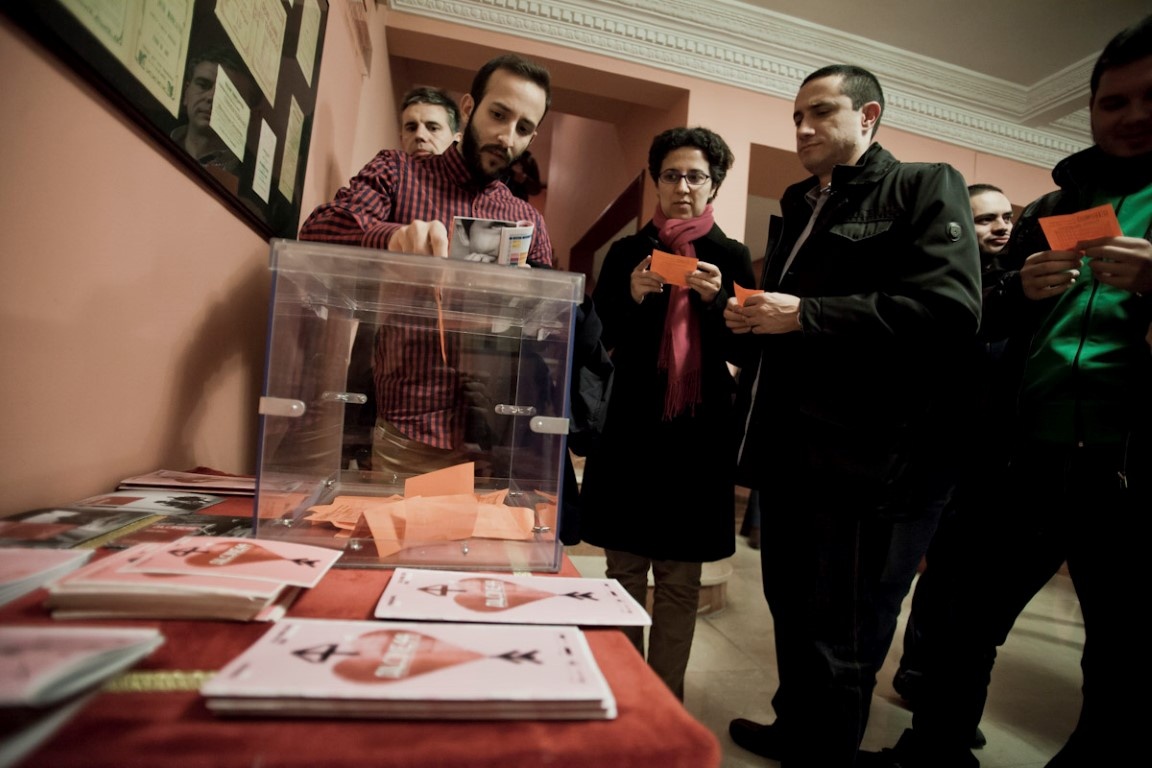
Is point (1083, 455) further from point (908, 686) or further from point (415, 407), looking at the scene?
point (415, 407)

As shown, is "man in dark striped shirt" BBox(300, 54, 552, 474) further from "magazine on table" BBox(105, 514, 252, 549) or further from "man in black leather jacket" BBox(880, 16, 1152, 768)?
"man in black leather jacket" BBox(880, 16, 1152, 768)

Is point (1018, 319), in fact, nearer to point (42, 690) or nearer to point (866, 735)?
point (866, 735)

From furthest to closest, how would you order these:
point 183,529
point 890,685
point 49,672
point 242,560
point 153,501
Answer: point 890,685 < point 153,501 < point 183,529 < point 242,560 < point 49,672

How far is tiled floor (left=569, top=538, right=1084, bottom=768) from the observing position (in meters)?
1.44

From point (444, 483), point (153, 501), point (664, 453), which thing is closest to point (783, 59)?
point (664, 453)

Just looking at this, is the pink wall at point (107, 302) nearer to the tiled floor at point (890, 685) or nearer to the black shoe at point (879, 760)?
the tiled floor at point (890, 685)

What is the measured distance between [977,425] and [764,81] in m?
2.42

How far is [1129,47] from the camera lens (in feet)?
3.11

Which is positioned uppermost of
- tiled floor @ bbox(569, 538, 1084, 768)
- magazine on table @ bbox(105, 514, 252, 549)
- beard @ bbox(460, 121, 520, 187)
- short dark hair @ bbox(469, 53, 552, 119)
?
short dark hair @ bbox(469, 53, 552, 119)

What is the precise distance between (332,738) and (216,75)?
1.13m

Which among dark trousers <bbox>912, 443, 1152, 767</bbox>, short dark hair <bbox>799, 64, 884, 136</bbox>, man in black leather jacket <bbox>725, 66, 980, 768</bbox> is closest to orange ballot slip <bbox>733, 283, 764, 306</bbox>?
man in black leather jacket <bbox>725, 66, 980, 768</bbox>

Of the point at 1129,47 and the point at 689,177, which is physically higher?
the point at 1129,47

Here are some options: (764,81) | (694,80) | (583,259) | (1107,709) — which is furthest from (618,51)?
(1107,709)

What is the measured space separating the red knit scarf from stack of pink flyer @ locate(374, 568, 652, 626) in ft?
2.24
